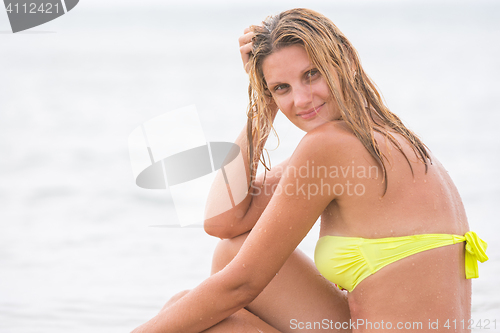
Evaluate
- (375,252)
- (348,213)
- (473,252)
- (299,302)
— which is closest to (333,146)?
(348,213)

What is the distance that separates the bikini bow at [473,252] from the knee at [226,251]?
2.64 feet

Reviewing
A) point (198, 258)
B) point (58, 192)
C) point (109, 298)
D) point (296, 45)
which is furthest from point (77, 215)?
point (296, 45)

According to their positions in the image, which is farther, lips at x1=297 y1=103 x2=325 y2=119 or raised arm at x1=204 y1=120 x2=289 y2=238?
raised arm at x1=204 y1=120 x2=289 y2=238

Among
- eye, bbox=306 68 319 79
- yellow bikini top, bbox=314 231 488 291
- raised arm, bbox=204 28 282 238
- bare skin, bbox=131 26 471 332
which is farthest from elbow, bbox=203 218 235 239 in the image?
eye, bbox=306 68 319 79

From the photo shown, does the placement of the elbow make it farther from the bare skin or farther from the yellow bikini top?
the yellow bikini top

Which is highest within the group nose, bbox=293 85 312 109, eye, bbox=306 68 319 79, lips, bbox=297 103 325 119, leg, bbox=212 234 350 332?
eye, bbox=306 68 319 79

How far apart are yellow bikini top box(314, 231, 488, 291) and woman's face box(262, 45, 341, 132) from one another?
1.35ft

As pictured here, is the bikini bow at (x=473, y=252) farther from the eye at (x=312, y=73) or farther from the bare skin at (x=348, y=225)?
the eye at (x=312, y=73)

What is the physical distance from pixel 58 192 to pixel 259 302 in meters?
5.44

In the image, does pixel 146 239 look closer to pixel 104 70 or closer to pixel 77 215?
pixel 77 215

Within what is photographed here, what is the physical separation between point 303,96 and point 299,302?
0.73m

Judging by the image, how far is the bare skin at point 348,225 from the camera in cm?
156

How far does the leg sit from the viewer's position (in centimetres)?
189

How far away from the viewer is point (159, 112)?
10.2 metres
